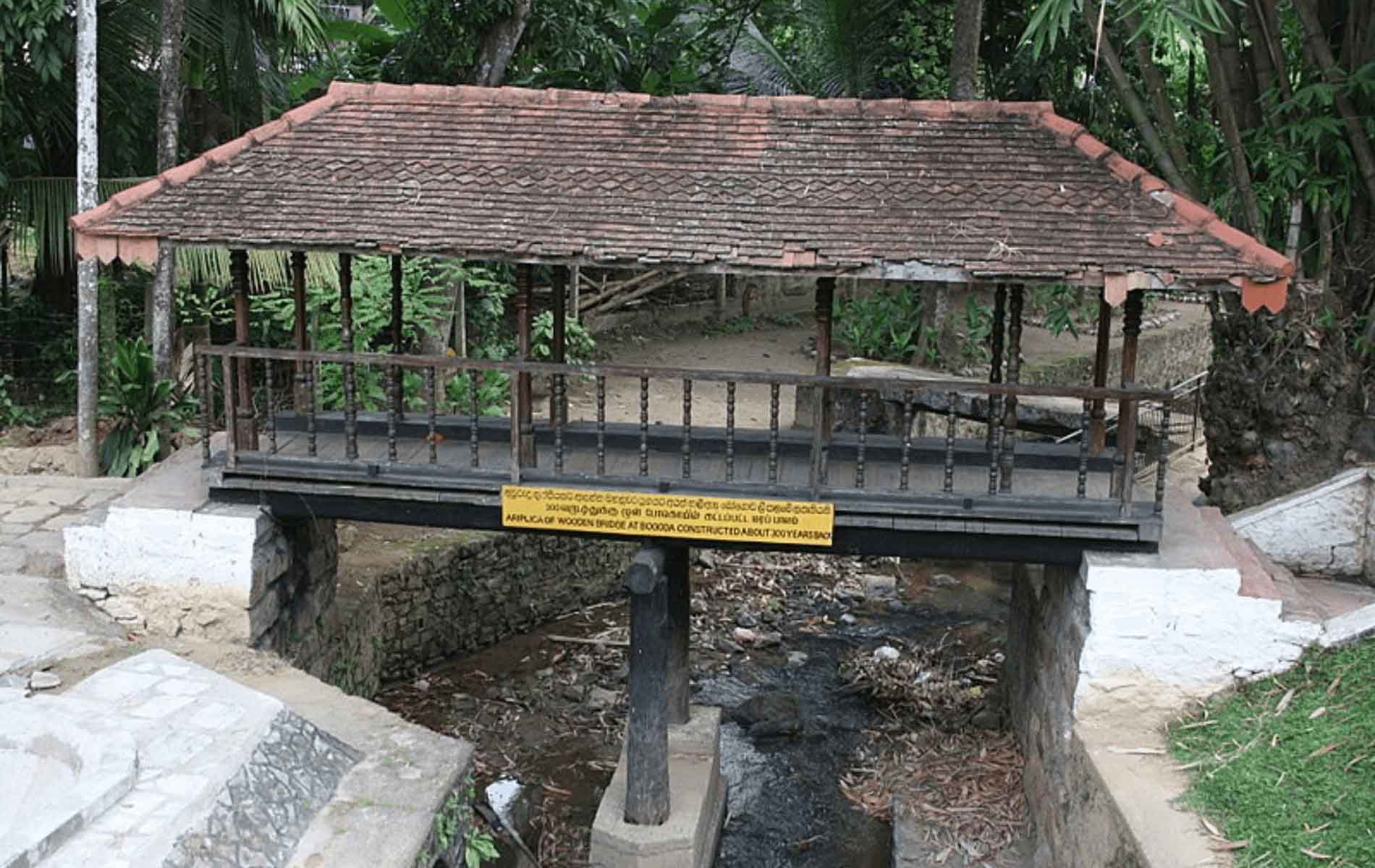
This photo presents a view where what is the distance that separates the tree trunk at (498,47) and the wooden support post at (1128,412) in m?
7.57

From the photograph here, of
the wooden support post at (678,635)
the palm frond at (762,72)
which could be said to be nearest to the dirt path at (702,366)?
the palm frond at (762,72)

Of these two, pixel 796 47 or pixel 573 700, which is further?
pixel 796 47

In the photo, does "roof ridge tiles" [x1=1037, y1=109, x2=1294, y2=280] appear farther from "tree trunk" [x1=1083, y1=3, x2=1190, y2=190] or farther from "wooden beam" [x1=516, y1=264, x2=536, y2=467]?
"wooden beam" [x1=516, y1=264, x2=536, y2=467]

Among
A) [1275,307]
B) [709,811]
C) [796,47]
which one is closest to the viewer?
[1275,307]

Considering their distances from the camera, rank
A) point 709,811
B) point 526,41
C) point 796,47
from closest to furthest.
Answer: point 709,811 < point 526,41 < point 796,47

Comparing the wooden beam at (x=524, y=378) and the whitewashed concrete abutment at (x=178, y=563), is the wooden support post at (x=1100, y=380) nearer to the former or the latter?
the wooden beam at (x=524, y=378)

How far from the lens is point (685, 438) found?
7.83 m

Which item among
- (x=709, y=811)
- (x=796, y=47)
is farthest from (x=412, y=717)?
(x=796, y=47)

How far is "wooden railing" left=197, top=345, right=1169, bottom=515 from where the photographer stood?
7.60 m

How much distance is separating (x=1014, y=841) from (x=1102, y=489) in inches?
92.2

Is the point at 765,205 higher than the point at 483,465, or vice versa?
the point at 765,205

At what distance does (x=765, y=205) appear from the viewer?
24.6 feet

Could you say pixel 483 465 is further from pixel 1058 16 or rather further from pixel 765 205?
pixel 1058 16

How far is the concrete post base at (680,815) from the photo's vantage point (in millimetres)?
7992
